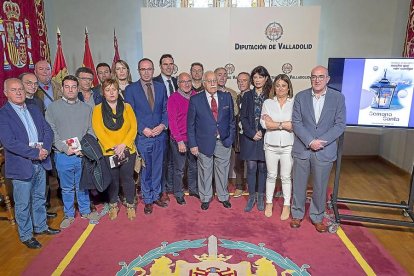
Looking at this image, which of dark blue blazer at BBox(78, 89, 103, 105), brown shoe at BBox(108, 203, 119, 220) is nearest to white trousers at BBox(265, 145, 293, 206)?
brown shoe at BBox(108, 203, 119, 220)

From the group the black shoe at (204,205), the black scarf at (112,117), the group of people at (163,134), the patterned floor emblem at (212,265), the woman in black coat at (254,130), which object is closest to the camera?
the patterned floor emblem at (212,265)

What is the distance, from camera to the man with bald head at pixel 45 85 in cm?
386

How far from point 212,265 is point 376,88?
7.86 ft

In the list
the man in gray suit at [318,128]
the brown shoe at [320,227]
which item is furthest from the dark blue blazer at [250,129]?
the brown shoe at [320,227]

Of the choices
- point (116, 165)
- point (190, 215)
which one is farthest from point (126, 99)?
point (190, 215)

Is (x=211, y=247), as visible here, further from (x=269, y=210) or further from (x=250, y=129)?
(x=250, y=129)

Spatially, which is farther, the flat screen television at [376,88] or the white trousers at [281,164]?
the white trousers at [281,164]

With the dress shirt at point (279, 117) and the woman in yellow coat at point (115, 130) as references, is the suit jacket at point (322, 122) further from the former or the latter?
the woman in yellow coat at point (115, 130)

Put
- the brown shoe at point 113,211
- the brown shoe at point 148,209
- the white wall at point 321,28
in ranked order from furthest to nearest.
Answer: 1. the white wall at point 321,28
2. the brown shoe at point 148,209
3. the brown shoe at point 113,211

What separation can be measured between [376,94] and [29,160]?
135 inches

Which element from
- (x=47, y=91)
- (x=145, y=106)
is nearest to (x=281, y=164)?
(x=145, y=106)

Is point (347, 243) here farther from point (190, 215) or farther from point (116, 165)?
point (116, 165)

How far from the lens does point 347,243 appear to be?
324 cm

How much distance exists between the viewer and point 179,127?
3885 millimetres
